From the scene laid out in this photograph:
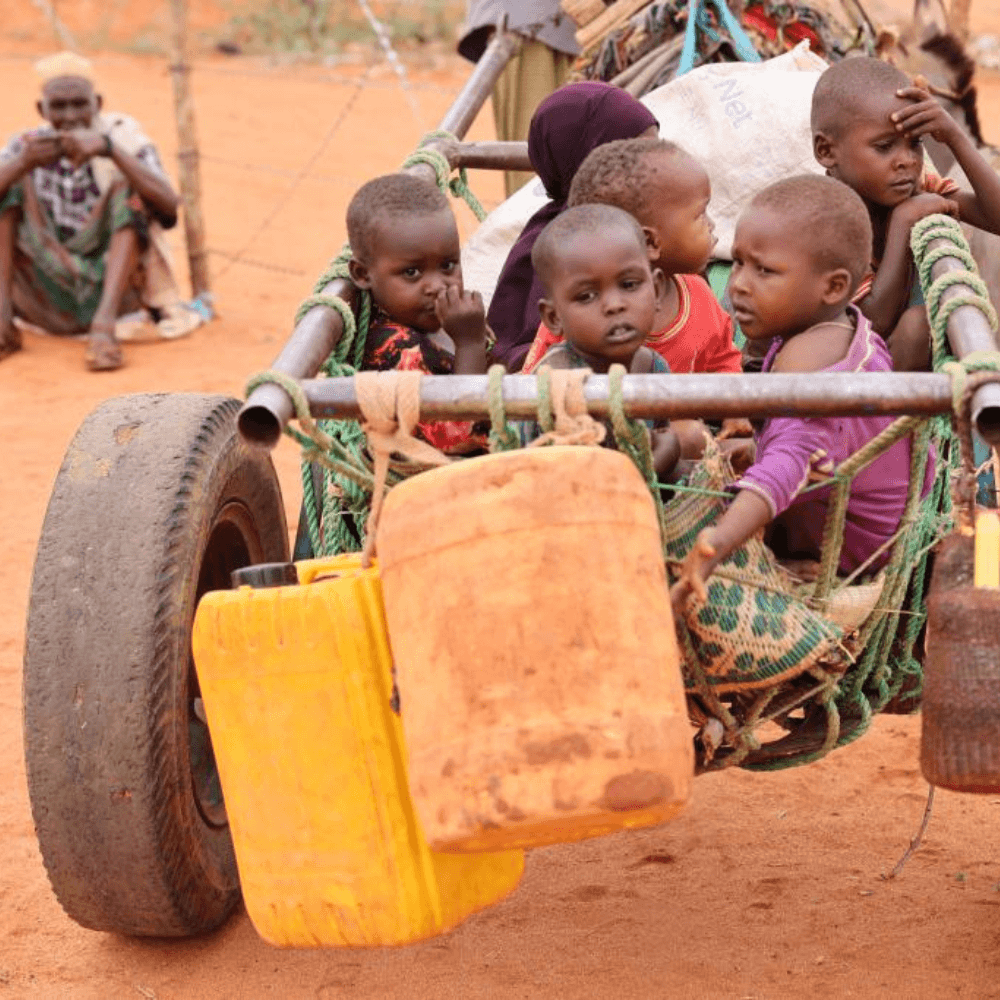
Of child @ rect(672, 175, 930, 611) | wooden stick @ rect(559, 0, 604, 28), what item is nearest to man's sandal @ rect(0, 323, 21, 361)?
wooden stick @ rect(559, 0, 604, 28)

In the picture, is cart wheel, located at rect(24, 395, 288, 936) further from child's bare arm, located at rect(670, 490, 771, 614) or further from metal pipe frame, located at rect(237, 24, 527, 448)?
child's bare arm, located at rect(670, 490, 771, 614)

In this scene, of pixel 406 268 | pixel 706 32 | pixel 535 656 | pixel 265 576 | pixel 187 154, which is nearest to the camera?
pixel 535 656

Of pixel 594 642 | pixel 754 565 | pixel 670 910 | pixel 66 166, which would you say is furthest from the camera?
pixel 66 166

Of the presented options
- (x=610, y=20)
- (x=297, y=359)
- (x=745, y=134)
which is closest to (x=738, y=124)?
(x=745, y=134)

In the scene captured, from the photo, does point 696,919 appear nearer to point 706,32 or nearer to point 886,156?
point 886,156

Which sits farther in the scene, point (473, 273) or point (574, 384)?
point (473, 273)

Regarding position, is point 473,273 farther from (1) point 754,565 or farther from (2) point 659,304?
(1) point 754,565

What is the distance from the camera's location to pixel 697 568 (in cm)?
272

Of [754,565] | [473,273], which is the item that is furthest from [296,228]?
[754,565]

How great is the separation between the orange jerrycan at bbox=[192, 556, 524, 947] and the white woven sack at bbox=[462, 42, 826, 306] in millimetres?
2429

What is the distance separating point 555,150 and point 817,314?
136 centimetres

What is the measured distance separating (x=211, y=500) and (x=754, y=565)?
106 centimetres

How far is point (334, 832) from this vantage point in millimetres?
2662

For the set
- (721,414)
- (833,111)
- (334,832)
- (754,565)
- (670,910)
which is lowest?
(670,910)
